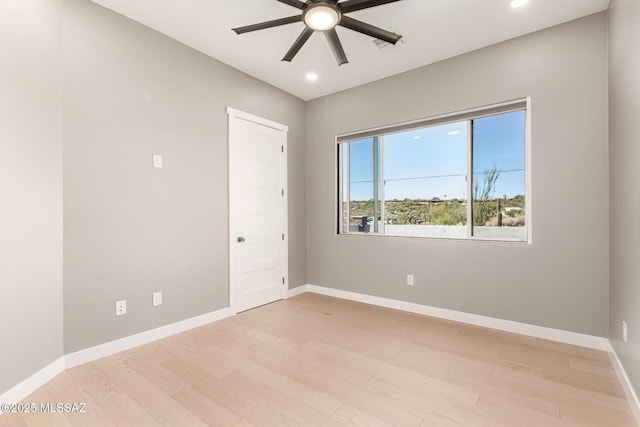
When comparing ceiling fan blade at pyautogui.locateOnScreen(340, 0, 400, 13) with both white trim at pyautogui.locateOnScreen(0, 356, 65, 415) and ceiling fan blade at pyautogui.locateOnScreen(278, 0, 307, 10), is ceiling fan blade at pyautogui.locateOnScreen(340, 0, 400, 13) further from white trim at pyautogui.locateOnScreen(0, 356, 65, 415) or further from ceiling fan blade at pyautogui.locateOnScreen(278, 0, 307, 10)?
white trim at pyautogui.locateOnScreen(0, 356, 65, 415)

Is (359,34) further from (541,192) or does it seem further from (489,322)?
(489,322)

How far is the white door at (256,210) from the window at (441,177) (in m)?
0.95

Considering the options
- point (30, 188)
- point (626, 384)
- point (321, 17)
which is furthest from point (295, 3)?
point (626, 384)

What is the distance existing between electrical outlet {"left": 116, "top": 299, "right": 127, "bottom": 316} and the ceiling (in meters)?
2.52

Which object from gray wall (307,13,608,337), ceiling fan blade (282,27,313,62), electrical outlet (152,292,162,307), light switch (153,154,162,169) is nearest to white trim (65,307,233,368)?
electrical outlet (152,292,162,307)

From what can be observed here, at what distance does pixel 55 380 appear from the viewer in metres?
2.08

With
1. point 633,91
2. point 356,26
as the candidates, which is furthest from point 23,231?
point 633,91

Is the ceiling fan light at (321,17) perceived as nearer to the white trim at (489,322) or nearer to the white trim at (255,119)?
the white trim at (255,119)

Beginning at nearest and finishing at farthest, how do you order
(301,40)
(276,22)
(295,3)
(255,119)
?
(295,3) < (276,22) < (301,40) < (255,119)

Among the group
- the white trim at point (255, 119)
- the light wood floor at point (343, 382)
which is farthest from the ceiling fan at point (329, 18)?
the light wood floor at point (343, 382)

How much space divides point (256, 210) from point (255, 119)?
3.83ft

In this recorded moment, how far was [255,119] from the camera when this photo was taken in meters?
3.76

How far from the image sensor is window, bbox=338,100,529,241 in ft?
10.1

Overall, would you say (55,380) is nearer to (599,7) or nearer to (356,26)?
(356,26)
